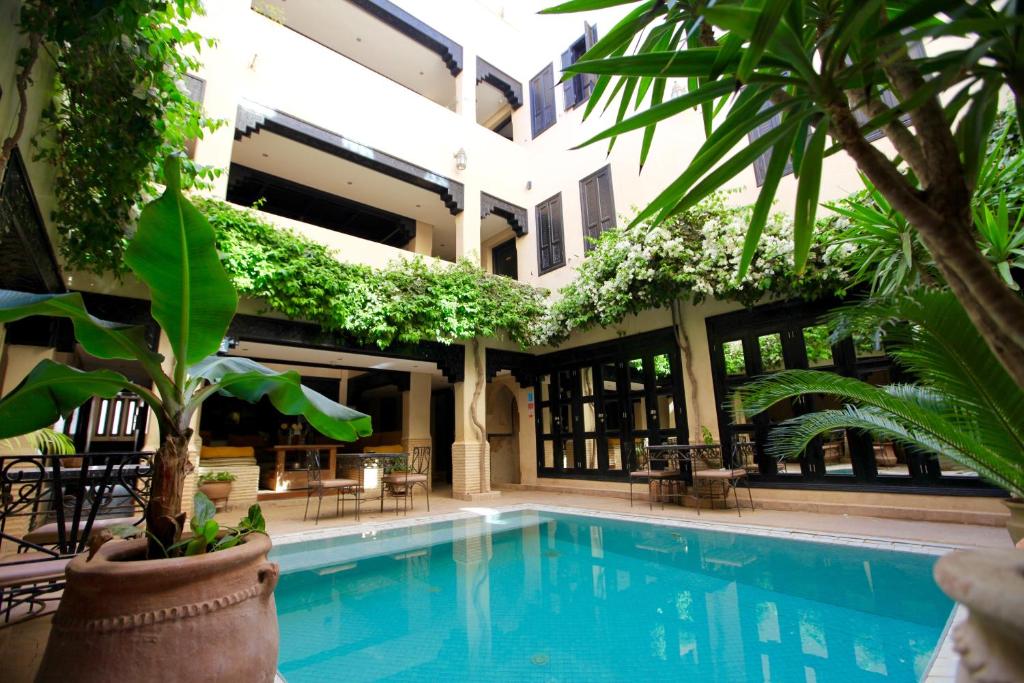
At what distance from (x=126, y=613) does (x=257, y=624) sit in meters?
0.36

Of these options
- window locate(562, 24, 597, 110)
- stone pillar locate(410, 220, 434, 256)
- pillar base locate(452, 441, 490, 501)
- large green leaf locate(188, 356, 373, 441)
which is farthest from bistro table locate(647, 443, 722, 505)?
window locate(562, 24, 597, 110)

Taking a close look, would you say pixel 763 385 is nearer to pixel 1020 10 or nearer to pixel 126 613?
pixel 1020 10

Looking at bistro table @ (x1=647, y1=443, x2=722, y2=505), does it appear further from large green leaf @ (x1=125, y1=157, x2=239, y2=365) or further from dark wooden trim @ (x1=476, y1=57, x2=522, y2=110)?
dark wooden trim @ (x1=476, y1=57, x2=522, y2=110)

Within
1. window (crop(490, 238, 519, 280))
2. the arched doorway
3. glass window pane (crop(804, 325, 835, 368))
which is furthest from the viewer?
window (crop(490, 238, 519, 280))

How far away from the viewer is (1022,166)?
3.37 meters

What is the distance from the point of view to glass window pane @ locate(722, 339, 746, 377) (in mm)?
7109

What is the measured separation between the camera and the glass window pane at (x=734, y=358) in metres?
7.11

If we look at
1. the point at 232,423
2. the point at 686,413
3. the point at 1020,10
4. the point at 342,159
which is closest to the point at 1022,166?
the point at 1020,10

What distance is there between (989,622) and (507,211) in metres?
10.0

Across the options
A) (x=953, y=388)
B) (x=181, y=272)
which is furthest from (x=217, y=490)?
(x=953, y=388)

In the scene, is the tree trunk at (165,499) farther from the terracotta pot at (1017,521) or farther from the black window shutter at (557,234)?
the black window shutter at (557,234)

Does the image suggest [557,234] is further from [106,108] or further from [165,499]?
[165,499]

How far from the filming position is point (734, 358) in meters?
7.22

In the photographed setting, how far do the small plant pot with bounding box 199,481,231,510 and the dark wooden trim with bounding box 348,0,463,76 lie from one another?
29.0ft
